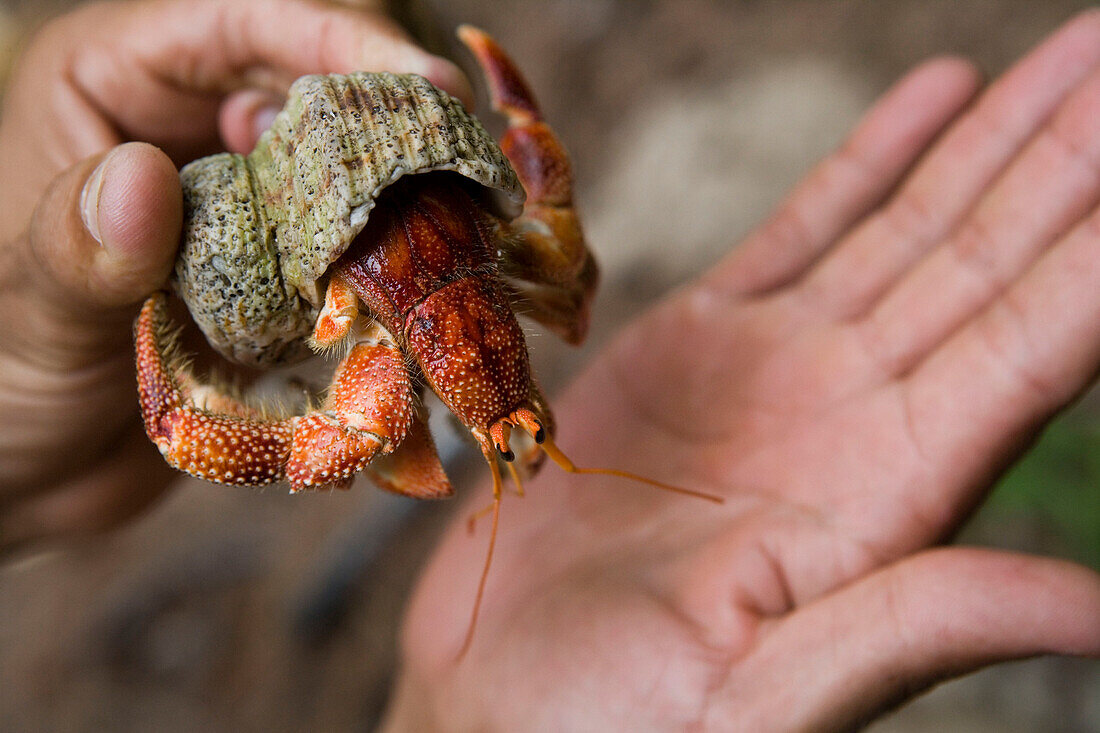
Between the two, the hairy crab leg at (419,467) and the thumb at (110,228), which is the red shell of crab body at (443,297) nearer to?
the hairy crab leg at (419,467)

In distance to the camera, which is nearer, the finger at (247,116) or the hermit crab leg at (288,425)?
the hermit crab leg at (288,425)

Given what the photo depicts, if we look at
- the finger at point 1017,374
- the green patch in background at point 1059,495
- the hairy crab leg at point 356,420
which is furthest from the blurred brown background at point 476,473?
the finger at point 1017,374

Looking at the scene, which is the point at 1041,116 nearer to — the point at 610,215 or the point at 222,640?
the point at 610,215

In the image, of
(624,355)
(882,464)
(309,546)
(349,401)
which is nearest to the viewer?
(349,401)

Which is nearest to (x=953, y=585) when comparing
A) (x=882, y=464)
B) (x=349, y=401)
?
(x=882, y=464)

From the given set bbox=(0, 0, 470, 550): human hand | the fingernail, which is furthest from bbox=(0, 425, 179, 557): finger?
the fingernail

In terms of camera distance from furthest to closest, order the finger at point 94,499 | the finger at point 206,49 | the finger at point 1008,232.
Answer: the finger at point 94,499, the finger at point 1008,232, the finger at point 206,49
